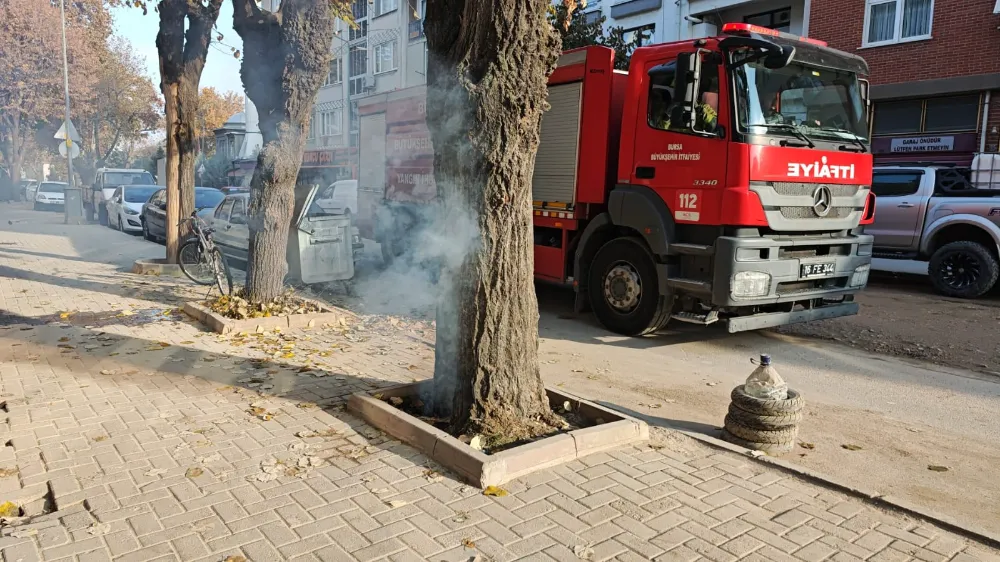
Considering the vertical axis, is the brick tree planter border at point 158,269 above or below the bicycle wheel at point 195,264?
below

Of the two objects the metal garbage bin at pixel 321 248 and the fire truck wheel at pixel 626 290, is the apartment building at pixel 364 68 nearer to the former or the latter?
the metal garbage bin at pixel 321 248

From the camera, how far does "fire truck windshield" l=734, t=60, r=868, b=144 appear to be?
6431mm

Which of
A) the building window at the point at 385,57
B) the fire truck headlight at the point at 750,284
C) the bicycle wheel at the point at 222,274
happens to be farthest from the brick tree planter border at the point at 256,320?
the building window at the point at 385,57

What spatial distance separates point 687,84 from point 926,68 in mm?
13153

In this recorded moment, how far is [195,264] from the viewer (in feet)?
33.7

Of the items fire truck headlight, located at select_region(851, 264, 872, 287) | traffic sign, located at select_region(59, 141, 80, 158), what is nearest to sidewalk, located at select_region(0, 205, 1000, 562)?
fire truck headlight, located at select_region(851, 264, 872, 287)

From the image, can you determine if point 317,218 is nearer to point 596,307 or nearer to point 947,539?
point 596,307

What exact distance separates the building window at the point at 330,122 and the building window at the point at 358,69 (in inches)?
69.3

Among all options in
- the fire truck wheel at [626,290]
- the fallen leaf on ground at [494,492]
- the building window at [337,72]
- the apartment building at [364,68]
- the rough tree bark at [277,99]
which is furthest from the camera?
the building window at [337,72]

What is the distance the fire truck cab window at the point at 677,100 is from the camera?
6.51 metres

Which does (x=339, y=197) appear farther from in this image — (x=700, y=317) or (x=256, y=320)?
(x=700, y=317)

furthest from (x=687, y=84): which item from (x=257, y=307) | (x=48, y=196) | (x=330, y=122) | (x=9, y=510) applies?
(x=48, y=196)

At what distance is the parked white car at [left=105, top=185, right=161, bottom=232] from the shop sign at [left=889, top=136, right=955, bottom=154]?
1901 centimetres

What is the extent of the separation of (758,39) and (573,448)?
13.8 ft
